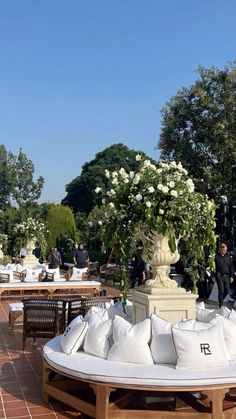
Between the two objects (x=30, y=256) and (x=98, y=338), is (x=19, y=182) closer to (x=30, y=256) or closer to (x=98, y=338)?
(x=30, y=256)

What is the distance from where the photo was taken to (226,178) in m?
16.2

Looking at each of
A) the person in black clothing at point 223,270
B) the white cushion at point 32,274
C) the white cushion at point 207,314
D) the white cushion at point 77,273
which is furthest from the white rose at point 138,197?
the white cushion at point 77,273

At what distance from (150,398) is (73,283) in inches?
300

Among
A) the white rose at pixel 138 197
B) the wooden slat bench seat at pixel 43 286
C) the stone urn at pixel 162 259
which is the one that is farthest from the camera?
the wooden slat bench seat at pixel 43 286

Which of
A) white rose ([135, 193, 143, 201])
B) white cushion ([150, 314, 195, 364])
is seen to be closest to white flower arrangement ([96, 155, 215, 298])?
white rose ([135, 193, 143, 201])

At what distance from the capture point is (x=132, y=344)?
450cm

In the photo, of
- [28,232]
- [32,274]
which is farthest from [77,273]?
[28,232]

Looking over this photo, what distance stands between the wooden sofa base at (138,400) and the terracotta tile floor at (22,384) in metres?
0.13

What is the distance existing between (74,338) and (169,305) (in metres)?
1.05

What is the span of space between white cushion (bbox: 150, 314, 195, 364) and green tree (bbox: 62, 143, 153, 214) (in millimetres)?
39051

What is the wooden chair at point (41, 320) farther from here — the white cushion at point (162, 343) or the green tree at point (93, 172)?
the green tree at point (93, 172)

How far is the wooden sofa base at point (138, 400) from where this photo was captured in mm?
4066

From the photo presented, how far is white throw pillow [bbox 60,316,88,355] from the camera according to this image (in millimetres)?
4789

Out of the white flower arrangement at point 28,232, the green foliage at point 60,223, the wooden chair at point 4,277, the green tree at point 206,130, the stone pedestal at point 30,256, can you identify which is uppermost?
the green tree at point 206,130
